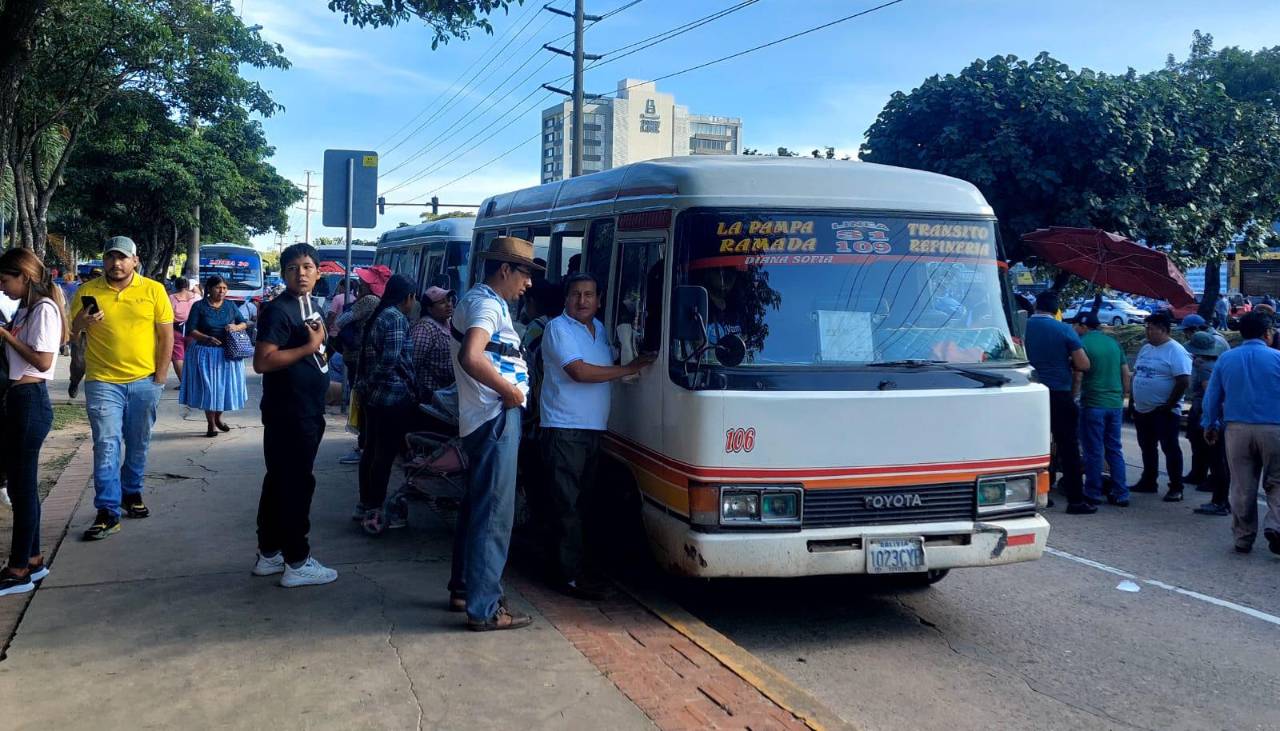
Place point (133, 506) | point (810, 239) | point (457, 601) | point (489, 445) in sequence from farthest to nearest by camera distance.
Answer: point (133, 506) → point (810, 239) → point (457, 601) → point (489, 445)

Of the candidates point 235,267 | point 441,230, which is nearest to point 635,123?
point 235,267

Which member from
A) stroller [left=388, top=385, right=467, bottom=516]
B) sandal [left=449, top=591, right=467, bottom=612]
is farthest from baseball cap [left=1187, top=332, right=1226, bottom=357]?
sandal [left=449, top=591, right=467, bottom=612]

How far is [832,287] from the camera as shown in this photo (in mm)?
5625

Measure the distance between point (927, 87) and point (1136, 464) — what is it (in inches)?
256

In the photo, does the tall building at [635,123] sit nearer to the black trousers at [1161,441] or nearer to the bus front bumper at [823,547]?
the black trousers at [1161,441]

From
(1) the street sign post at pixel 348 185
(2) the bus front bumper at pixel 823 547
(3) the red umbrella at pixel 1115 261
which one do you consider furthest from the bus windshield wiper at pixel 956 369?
(1) the street sign post at pixel 348 185

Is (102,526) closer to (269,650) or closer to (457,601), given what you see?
(269,650)

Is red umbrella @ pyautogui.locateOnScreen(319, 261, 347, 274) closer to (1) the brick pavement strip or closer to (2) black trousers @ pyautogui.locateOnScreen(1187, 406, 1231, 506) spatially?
(2) black trousers @ pyautogui.locateOnScreen(1187, 406, 1231, 506)

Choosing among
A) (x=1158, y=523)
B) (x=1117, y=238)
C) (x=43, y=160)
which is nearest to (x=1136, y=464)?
(x=1117, y=238)

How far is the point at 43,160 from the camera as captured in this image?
81.5 ft

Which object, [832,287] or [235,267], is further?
[235,267]

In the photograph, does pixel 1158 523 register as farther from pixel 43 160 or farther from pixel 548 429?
pixel 43 160

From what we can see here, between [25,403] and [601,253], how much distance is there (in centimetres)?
338

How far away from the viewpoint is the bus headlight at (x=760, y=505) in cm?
530
